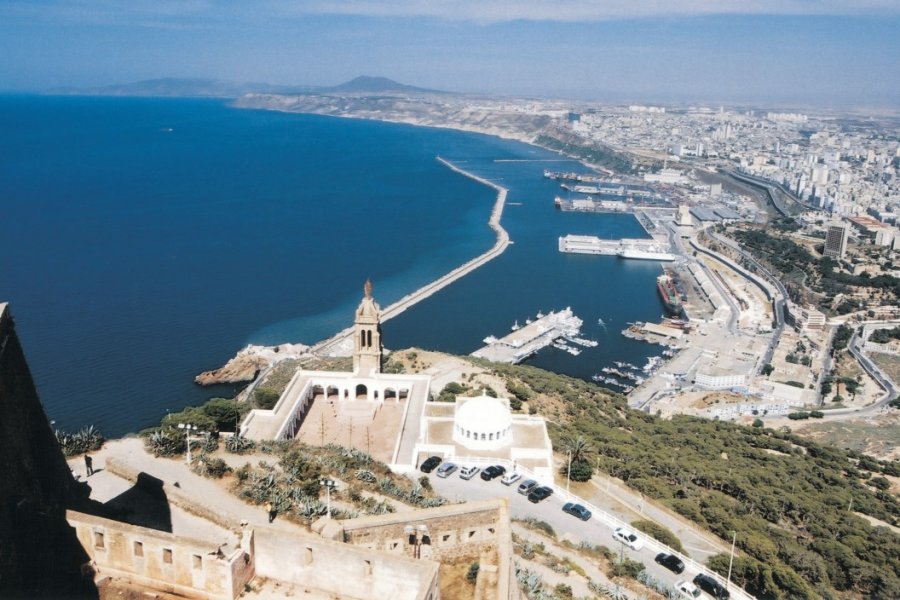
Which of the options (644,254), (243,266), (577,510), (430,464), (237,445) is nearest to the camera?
(237,445)

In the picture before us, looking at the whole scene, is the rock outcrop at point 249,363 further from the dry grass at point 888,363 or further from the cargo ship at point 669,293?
the dry grass at point 888,363

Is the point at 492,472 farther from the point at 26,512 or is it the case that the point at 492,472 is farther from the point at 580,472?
the point at 26,512

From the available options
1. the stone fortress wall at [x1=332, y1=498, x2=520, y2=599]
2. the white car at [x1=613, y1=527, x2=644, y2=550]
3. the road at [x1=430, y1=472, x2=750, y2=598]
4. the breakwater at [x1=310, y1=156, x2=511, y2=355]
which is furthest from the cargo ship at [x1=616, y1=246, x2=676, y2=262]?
the stone fortress wall at [x1=332, y1=498, x2=520, y2=599]

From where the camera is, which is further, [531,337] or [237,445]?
[531,337]

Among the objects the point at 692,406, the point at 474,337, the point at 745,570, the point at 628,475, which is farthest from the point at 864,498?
the point at 474,337

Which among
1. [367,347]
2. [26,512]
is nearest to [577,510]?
[367,347]
